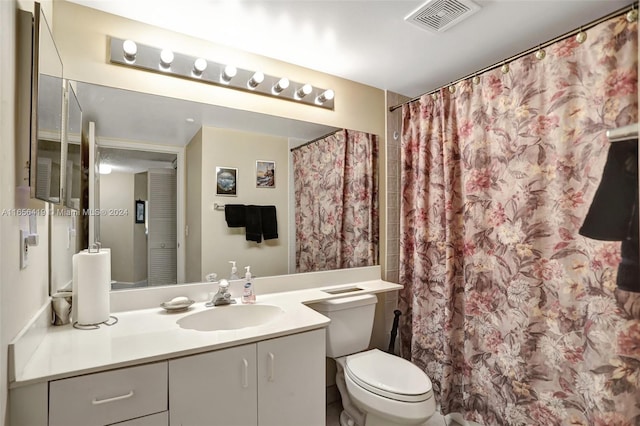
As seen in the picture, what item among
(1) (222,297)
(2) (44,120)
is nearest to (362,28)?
(2) (44,120)

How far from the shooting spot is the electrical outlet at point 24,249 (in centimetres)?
96

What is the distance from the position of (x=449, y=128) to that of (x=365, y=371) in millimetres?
1531

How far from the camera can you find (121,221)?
1.54 m

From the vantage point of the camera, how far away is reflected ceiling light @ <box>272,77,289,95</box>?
1874 millimetres

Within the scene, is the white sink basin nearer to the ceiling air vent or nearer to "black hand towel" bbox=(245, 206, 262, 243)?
"black hand towel" bbox=(245, 206, 262, 243)

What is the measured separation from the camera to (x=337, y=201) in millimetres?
2240

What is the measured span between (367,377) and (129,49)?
2.00 meters

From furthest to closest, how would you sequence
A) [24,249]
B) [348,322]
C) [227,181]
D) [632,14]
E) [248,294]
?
[348,322] < [227,181] < [248,294] < [632,14] < [24,249]

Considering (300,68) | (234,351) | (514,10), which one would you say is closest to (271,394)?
(234,351)

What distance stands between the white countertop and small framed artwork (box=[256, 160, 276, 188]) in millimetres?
753

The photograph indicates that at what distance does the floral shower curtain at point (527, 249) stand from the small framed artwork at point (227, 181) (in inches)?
48.1

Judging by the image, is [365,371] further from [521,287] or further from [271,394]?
[521,287]

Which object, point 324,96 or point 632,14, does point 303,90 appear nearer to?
point 324,96

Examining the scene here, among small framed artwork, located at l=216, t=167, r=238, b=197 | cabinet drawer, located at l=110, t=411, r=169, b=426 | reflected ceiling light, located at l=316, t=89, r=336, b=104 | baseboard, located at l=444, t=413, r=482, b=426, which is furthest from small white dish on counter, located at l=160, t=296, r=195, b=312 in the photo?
baseboard, located at l=444, t=413, r=482, b=426
